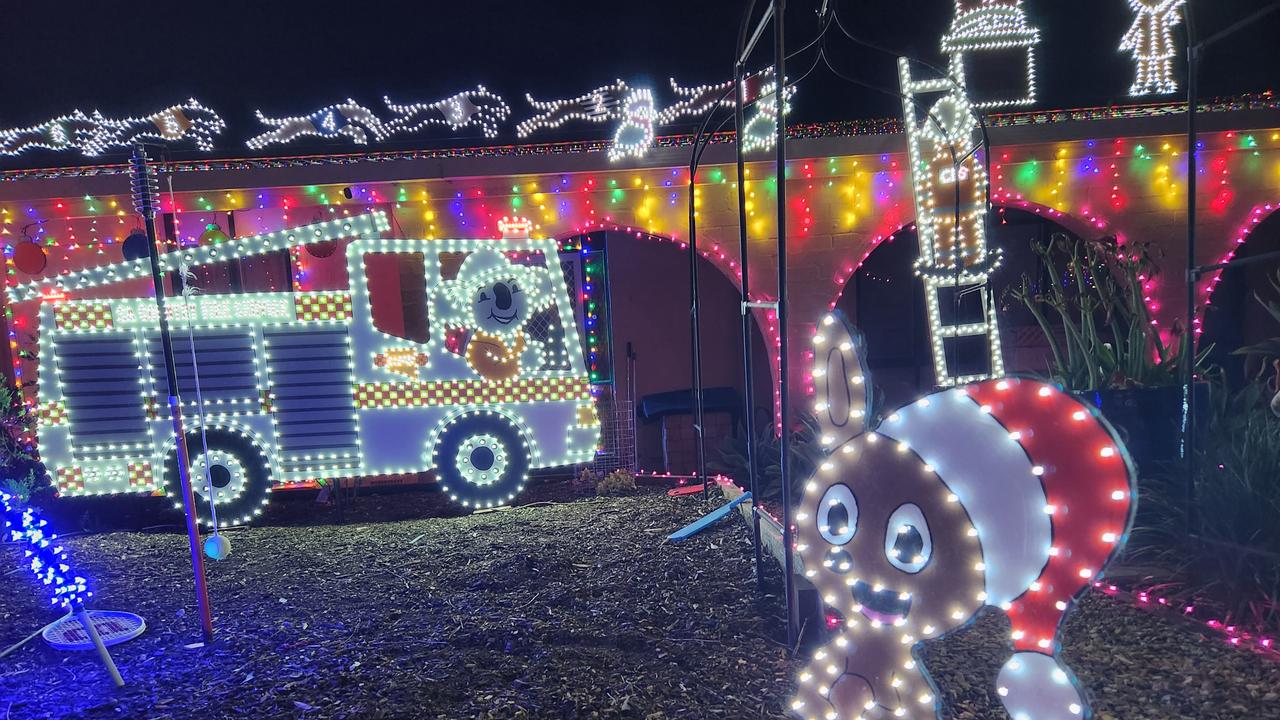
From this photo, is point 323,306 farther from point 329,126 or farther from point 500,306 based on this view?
point 329,126

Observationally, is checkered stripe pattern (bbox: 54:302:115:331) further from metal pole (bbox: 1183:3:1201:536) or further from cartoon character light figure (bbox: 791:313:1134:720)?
metal pole (bbox: 1183:3:1201:536)

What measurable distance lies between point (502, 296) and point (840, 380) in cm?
347

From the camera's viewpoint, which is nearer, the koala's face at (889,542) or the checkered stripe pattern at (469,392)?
the koala's face at (889,542)

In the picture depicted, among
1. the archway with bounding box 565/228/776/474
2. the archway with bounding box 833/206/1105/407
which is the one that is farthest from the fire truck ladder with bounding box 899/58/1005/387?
the archway with bounding box 565/228/776/474

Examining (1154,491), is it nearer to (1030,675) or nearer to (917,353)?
(1030,675)

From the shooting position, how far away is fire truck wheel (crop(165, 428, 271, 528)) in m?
5.14

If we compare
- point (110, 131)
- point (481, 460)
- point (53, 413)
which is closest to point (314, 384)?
point (481, 460)

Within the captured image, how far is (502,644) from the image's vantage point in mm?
3236

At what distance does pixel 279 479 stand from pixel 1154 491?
20.2 feet

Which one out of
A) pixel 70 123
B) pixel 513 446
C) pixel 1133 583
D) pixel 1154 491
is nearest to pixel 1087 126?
pixel 1154 491

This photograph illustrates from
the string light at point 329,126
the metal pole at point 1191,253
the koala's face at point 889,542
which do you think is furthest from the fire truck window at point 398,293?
the metal pole at point 1191,253

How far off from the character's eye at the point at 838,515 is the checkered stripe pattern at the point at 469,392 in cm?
335

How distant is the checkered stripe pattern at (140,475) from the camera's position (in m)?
5.04

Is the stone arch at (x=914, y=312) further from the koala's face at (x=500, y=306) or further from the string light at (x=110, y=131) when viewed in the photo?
the string light at (x=110, y=131)
